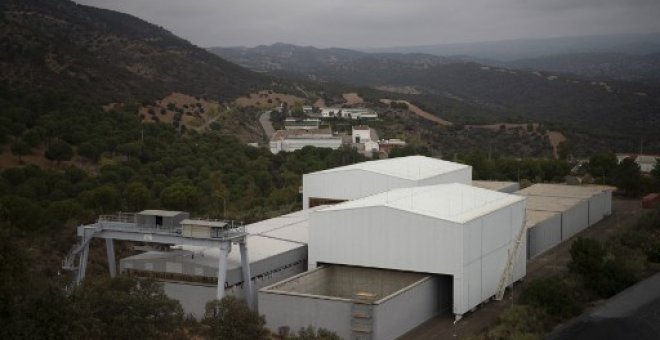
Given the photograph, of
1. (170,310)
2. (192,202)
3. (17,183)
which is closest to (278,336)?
(170,310)

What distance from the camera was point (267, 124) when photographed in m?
95.9

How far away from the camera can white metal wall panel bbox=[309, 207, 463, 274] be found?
1156 inches

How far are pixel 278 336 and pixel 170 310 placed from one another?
4.54 meters

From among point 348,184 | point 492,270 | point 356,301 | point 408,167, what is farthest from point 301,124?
point 356,301

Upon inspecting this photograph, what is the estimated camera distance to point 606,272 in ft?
107

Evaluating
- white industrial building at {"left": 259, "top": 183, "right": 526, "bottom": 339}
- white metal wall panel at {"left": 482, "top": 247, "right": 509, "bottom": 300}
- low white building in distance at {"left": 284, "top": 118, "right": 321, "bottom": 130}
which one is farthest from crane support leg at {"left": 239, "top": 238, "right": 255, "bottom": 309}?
low white building in distance at {"left": 284, "top": 118, "right": 321, "bottom": 130}

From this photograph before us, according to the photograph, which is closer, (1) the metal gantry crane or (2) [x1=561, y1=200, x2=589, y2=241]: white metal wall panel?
(1) the metal gantry crane

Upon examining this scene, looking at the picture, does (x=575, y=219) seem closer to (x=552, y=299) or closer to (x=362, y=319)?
(x=552, y=299)

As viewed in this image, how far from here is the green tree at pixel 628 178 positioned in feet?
198

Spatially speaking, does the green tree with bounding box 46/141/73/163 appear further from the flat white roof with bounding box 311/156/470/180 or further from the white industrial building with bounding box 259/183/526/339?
the white industrial building with bounding box 259/183/526/339

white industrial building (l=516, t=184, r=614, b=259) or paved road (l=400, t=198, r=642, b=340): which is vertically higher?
white industrial building (l=516, t=184, r=614, b=259)

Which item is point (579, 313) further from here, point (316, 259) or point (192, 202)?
point (192, 202)

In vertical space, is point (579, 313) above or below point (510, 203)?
below

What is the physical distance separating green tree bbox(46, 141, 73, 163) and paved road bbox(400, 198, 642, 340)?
99.3ft
